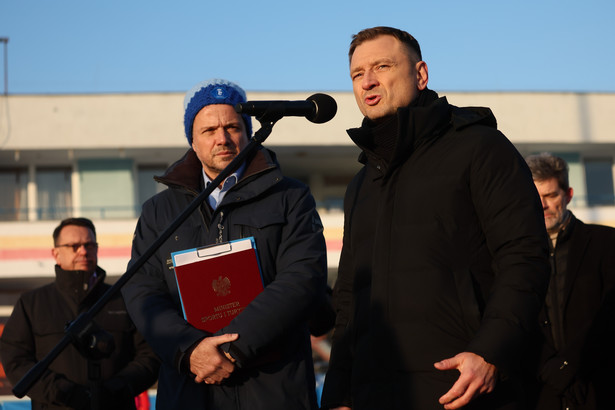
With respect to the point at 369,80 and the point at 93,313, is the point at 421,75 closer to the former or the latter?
the point at 369,80

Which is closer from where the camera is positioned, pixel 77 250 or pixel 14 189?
pixel 77 250

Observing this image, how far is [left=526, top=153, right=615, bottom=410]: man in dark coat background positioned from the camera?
14.9 ft

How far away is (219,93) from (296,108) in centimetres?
71

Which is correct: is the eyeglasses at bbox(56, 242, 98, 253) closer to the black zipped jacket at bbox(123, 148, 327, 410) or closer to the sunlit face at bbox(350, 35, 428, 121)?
the black zipped jacket at bbox(123, 148, 327, 410)

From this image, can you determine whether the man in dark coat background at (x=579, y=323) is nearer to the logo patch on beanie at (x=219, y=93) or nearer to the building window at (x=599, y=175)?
the logo patch on beanie at (x=219, y=93)

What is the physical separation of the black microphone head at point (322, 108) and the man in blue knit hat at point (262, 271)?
445mm

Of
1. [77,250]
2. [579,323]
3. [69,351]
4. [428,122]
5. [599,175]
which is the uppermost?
[599,175]

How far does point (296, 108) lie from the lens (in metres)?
3.66

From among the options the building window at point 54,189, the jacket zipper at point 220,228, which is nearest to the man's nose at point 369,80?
the jacket zipper at point 220,228

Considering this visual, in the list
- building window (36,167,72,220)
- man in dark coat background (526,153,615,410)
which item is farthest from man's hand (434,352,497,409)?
building window (36,167,72,220)

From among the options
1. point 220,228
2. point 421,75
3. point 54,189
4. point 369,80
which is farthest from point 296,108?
point 54,189

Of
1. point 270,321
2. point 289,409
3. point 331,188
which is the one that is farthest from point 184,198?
point 331,188

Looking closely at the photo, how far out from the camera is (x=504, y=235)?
2957 millimetres

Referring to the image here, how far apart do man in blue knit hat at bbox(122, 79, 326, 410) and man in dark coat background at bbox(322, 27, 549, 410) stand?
1.52ft
